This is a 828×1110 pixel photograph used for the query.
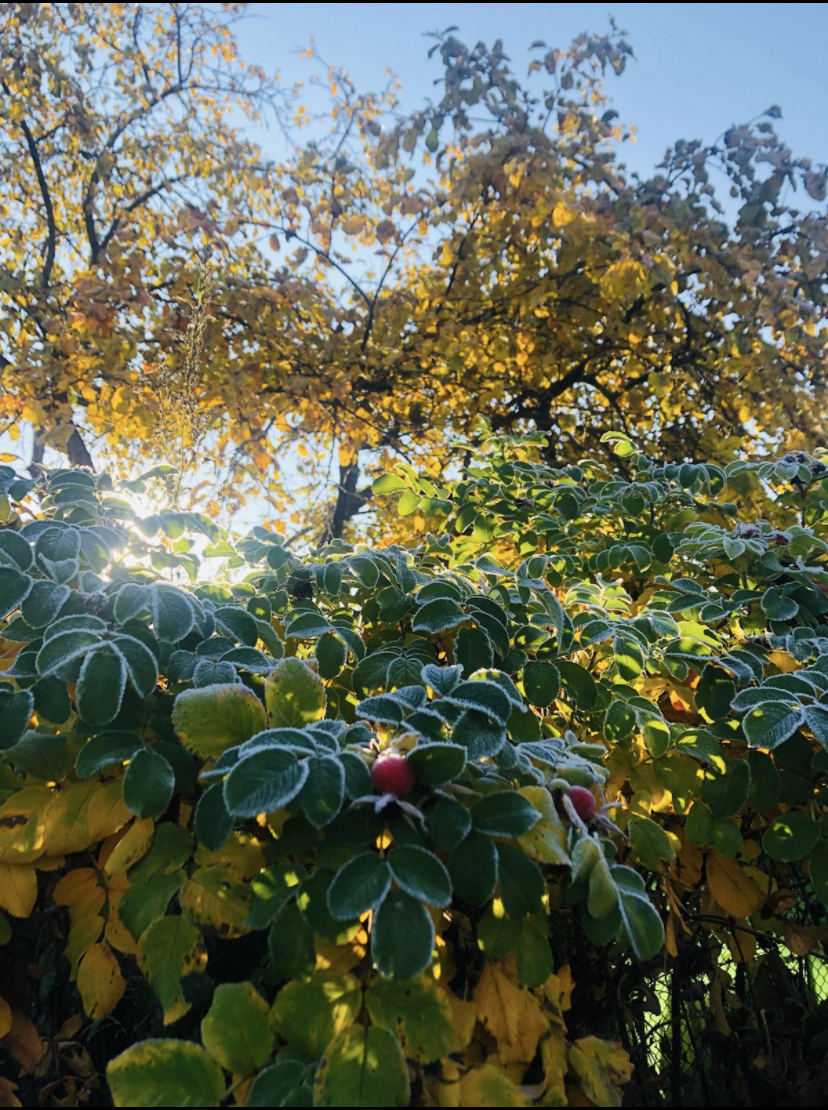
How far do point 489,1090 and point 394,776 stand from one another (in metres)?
0.29

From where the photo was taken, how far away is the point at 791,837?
995mm

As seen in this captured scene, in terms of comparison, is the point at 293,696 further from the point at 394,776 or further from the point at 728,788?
the point at 728,788

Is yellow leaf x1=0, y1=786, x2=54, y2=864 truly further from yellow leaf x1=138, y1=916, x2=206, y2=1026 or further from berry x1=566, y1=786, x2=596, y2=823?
berry x1=566, y1=786, x2=596, y2=823

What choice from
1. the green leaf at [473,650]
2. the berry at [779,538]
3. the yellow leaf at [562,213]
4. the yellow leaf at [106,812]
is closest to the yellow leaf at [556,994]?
the green leaf at [473,650]

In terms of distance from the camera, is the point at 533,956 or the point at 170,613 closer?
the point at 533,956

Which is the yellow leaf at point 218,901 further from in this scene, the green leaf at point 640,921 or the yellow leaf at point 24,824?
the green leaf at point 640,921

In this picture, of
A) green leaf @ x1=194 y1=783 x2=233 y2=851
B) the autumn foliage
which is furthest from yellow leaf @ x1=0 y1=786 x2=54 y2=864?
green leaf @ x1=194 y1=783 x2=233 y2=851

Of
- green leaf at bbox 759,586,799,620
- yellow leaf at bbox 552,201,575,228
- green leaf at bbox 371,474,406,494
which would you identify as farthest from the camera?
yellow leaf at bbox 552,201,575,228

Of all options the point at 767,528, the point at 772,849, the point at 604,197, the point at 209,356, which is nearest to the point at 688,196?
the point at 604,197

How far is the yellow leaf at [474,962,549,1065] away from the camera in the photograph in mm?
722

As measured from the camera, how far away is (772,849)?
0.99 meters

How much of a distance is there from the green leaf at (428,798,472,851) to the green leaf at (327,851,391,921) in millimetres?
58

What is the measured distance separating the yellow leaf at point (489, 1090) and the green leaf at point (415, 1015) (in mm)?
43

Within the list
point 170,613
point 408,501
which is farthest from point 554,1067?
point 408,501
